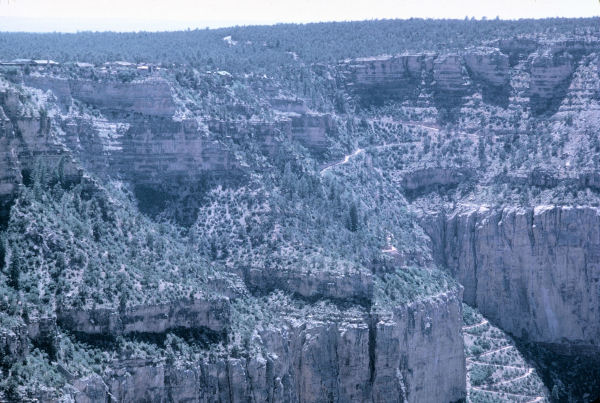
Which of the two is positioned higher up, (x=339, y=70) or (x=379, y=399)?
(x=339, y=70)

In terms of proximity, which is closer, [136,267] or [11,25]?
[136,267]

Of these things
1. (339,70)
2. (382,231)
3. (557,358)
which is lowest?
(557,358)

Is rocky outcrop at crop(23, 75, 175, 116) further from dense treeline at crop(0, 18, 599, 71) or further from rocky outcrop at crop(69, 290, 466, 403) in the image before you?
rocky outcrop at crop(69, 290, 466, 403)

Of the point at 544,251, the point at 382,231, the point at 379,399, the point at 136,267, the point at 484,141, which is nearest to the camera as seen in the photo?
the point at 136,267

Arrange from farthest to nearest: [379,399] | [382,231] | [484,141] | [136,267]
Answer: [484,141]
[382,231]
[379,399]
[136,267]

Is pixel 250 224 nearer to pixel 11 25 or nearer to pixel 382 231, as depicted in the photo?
pixel 382 231

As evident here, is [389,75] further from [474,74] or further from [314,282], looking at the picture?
[314,282]

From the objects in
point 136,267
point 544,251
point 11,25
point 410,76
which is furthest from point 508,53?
point 136,267

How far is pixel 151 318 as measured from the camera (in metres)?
88.4

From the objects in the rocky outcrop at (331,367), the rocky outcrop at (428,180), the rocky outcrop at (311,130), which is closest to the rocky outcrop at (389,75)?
the rocky outcrop at (428,180)

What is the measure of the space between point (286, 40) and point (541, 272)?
1266 inches

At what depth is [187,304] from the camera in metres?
90.4

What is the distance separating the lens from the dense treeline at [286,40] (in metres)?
131

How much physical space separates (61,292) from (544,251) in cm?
4665
